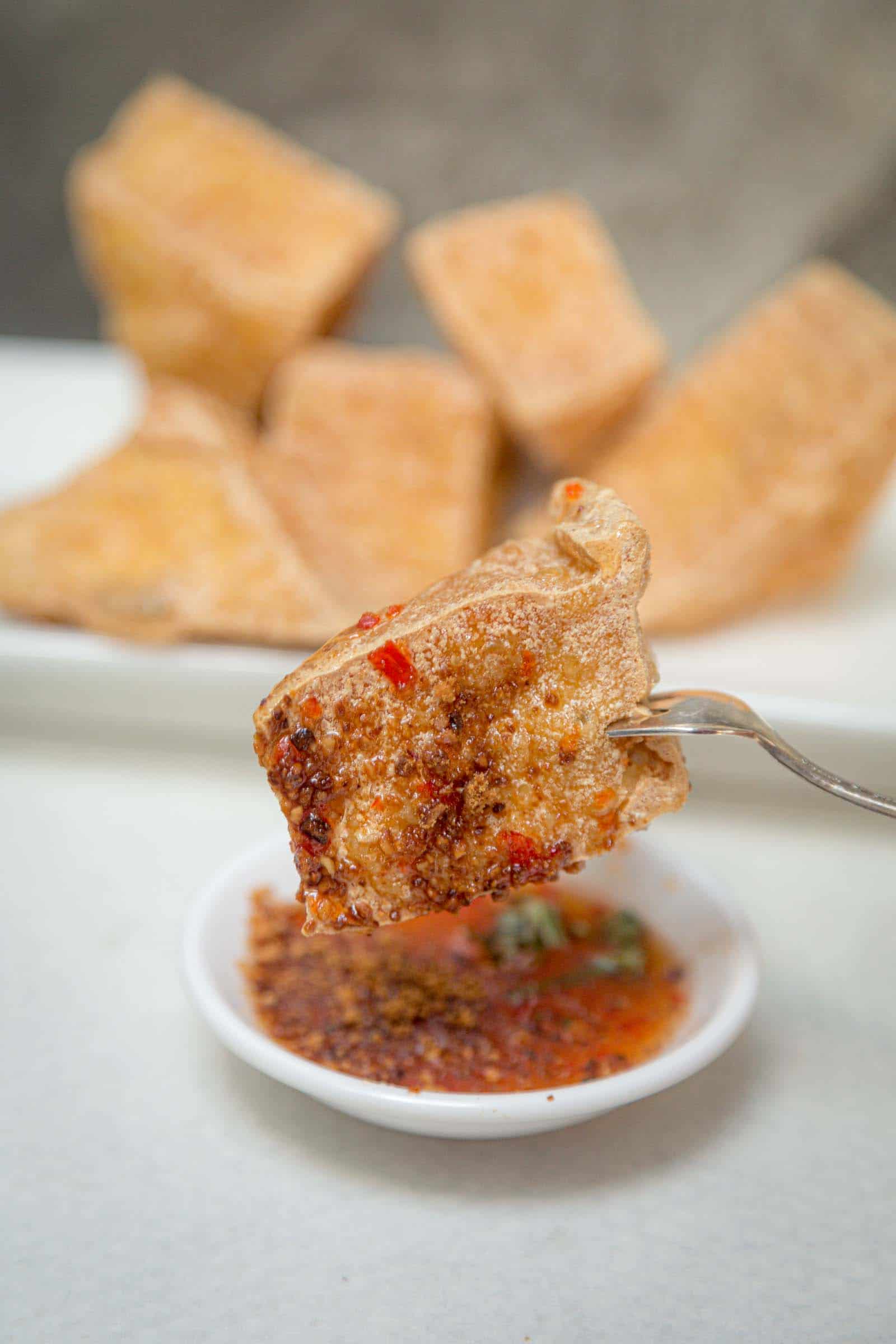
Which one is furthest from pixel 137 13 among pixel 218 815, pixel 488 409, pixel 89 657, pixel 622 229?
pixel 218 815

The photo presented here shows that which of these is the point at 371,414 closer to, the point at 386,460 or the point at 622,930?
the point at 386,460

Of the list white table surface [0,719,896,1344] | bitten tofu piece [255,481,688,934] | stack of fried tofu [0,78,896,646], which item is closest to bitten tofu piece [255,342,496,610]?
stack of fried tofu [0,78,896,646]

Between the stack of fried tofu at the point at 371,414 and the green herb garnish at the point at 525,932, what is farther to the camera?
the stack of fried tofu at the point at 371,414

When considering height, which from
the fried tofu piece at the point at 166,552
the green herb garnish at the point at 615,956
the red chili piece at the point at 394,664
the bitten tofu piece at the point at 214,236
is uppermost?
the red chili piece at the point at 394,664

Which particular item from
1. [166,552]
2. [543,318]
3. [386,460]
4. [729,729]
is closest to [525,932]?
[729,729]

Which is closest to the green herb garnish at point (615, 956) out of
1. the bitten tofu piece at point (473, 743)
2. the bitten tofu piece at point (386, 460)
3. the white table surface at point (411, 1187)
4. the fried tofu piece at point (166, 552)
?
the white table surface at point (411, 1187)

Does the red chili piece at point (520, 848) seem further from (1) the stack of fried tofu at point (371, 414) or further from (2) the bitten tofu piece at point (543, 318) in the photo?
(2) the bitten tofu piece at point (543, 318)

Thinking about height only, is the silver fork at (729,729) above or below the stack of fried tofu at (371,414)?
above
